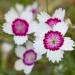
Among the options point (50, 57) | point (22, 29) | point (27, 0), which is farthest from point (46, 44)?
point (27, 0)

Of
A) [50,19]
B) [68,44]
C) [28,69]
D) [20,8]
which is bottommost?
[28,69]

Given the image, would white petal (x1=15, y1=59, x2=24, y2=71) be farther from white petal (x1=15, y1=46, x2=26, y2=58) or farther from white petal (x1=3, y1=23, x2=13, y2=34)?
white petal (x1=3, y1=23, x2=13, y2=34)

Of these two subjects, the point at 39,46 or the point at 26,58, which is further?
the point at 26,58

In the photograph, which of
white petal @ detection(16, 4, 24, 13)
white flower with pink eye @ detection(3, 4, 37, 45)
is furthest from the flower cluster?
white petal @ detection(16, 4, 24, 13)

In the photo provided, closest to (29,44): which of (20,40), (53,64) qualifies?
(20,40)

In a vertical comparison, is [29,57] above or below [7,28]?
below

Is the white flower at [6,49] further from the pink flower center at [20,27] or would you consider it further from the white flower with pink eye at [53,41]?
the white flower with pink eye at [53,41]

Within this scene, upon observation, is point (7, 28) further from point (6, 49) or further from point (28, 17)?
point (6, 49)
